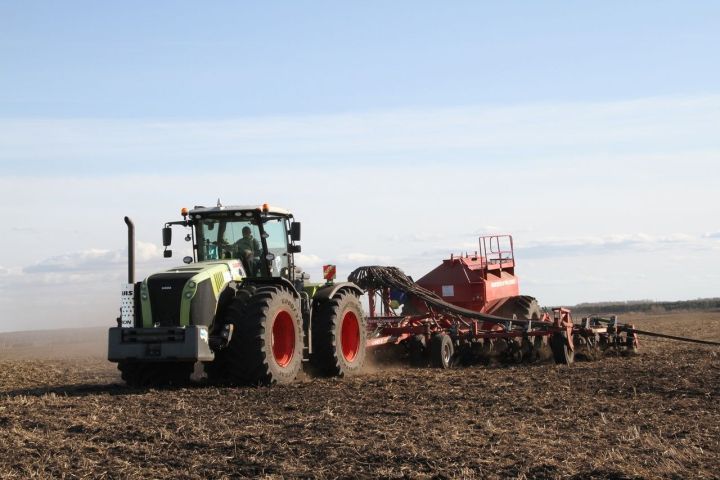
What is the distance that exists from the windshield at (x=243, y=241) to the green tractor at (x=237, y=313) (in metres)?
0.02

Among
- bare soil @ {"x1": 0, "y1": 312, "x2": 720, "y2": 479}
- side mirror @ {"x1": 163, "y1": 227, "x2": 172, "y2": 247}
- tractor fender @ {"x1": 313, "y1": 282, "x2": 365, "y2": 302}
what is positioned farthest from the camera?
tractor fender @ {"x1": 313, "y1": 282, "x2": 365, "y2": 302}

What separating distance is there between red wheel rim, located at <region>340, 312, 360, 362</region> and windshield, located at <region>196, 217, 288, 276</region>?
6.06 feet

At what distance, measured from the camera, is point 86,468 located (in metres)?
8.59

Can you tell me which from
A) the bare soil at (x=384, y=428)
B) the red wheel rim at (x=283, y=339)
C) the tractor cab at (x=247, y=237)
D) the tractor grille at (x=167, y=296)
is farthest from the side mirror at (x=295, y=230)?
the bare soil at (x=384, y=428)

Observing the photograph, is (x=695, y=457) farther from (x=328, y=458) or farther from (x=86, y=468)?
(x=86, y=468)

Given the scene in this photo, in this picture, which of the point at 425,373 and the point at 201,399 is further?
the point at 425,373

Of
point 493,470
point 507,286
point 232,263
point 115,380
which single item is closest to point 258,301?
point 232,263

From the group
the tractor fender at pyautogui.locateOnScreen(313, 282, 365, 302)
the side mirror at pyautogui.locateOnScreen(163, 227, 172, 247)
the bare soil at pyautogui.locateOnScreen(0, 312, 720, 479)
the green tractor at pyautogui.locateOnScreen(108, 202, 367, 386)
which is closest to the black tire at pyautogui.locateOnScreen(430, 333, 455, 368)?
the green tractor at pyautogui.locateOnScreen(108, 202, 367, 386)

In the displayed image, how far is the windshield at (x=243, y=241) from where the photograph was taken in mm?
15672

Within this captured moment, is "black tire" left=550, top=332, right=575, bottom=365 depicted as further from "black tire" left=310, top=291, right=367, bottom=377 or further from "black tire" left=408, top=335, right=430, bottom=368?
"black tire" left=310, top=291, right=367, bottom=377

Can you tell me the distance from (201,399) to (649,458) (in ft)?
21.3

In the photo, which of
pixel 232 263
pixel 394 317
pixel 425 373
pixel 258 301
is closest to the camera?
pixel 258 301

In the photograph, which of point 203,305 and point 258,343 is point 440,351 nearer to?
point 258,343

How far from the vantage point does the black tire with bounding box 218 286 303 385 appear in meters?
13.9
